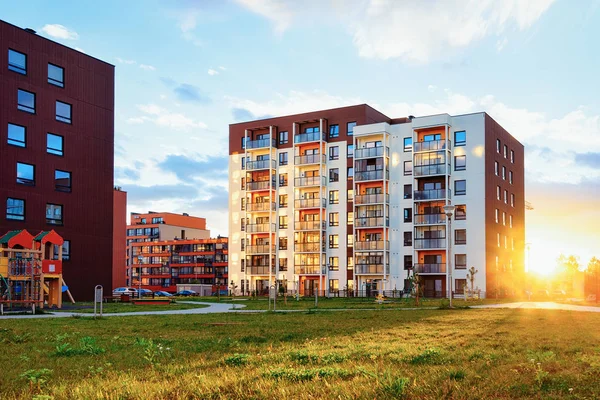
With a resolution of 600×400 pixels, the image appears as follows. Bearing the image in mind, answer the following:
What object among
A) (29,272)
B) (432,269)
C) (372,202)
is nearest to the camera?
(29,272)

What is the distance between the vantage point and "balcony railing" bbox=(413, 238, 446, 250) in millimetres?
74312

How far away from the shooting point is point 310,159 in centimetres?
8525

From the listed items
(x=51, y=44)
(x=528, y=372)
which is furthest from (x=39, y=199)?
(x=528, y=372)

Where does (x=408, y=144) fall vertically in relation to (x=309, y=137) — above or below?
below

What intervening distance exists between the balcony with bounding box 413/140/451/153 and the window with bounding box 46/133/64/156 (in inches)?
1649

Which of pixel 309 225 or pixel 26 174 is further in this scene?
pixel 309 225

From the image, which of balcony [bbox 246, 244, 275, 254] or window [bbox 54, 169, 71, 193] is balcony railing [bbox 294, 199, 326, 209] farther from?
window [bbox 54, 169, 71, 193]

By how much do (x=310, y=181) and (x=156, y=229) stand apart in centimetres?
9033

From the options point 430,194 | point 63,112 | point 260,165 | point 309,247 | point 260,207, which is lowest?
point 309,247

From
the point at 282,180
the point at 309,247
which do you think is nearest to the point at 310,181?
the point at 282,180

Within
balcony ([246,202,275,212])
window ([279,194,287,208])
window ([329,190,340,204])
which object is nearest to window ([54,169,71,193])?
balcony ([246,202,275,212])

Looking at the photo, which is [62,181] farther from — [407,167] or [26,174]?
[407,167]

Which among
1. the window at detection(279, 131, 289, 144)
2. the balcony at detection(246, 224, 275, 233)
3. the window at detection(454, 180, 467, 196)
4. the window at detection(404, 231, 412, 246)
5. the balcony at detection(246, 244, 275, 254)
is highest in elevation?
the window at detection(279, 131, 289, 144)

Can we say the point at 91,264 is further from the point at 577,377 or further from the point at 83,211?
the point at 577,377
